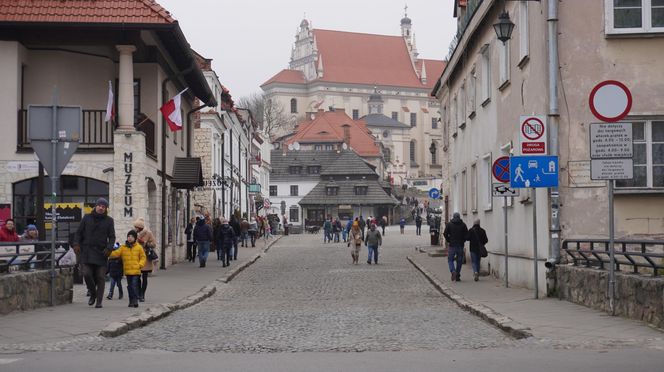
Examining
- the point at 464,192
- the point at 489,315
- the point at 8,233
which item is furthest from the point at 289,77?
the point at 489,315

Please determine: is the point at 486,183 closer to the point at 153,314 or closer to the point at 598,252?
the point at 598,252

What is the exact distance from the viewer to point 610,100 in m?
13.2

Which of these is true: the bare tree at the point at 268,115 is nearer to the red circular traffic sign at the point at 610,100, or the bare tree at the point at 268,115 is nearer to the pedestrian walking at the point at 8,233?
the pedestrian walking at the point at 8,233

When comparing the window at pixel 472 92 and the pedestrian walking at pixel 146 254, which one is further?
the window at pixel 472 92

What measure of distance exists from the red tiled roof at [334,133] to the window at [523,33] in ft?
379

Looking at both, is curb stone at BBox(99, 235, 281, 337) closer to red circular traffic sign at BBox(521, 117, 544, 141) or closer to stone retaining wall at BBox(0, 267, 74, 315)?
stone retaining wall at BBox(0, 267, 74, 315)

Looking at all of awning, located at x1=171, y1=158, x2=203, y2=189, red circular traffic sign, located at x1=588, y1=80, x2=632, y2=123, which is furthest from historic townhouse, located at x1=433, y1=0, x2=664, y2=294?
awning, located at x1=171, y1=158, x2=203, y2=189

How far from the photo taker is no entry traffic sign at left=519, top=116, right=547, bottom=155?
56.9ft

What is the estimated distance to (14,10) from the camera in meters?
25.0

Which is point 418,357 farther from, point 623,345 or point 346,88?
point 346,88

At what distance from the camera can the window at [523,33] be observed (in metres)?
20.0

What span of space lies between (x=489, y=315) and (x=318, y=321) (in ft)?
8.67

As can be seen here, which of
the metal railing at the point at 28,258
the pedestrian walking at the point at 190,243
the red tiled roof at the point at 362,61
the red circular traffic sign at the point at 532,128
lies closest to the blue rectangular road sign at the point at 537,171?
the red circular traffic sign at the point at 532,128

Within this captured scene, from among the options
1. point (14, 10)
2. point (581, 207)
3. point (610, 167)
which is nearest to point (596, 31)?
point (581, 207)
